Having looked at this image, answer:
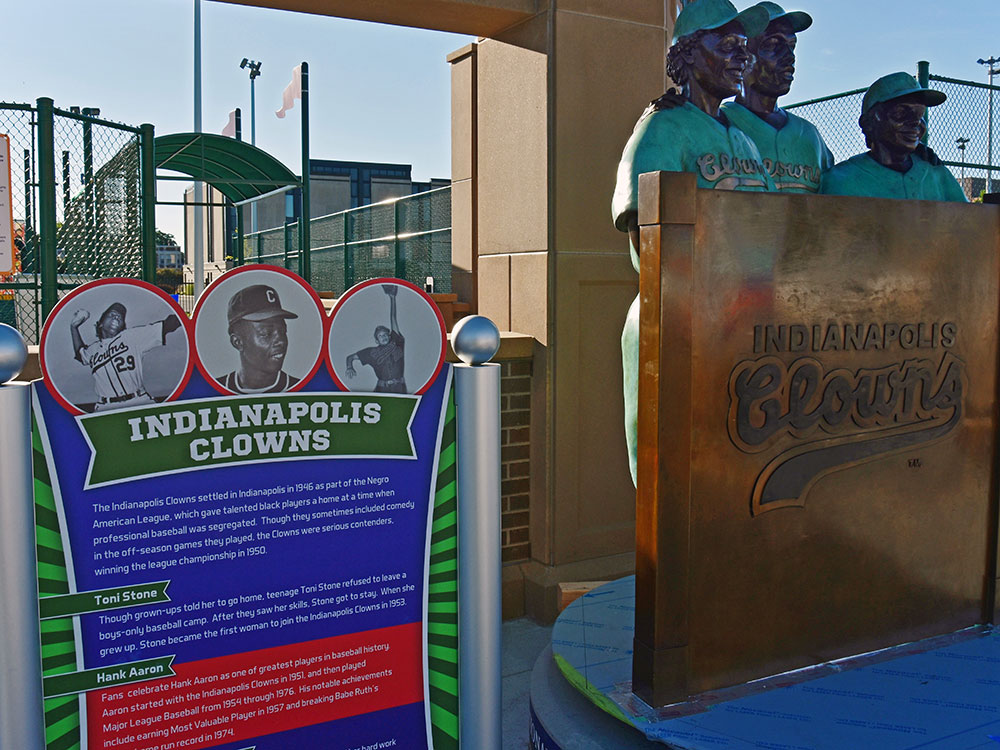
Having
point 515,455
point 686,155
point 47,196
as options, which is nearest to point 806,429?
point 686,155

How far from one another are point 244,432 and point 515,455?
323 centimetres

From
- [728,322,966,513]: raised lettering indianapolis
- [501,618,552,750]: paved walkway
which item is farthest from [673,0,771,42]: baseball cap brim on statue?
[501,618,552,750]: paved walkway

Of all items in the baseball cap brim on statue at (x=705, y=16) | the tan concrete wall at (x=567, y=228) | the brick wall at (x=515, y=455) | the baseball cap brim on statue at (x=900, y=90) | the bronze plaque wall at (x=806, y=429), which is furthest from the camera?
the brick wall at (x=515, y=455)

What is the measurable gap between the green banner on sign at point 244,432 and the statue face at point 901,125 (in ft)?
8.29

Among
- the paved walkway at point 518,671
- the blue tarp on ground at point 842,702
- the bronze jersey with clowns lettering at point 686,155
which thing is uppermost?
the bronze jersey with clowns lettering at point 686,155

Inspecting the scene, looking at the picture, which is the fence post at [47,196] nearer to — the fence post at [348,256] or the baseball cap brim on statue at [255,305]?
the baseball cap brim on statue at [255,305]

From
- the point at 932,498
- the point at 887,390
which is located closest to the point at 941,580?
the point at 932,498

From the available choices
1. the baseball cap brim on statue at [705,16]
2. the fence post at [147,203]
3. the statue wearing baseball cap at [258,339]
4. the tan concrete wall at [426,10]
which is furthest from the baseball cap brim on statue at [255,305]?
the fence post at [147,203]

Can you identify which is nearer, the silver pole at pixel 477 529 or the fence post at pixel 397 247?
the silver pole at pixel 477 529

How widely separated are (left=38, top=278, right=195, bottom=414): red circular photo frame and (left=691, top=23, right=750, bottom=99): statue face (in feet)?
6.88

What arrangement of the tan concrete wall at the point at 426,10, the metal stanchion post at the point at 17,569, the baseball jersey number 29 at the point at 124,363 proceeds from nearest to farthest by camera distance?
the metal stanchion post at the point at 17,569, the baseball jersey number 29 at the point at 124,363, the tan concrete wall at the point at 426,10

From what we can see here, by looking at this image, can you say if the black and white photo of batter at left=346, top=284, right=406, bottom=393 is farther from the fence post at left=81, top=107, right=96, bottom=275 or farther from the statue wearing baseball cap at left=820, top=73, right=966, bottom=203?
Result: the fence post at left=81, top=107, right=96, bottom=275

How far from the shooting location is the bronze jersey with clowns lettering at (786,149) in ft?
11.8

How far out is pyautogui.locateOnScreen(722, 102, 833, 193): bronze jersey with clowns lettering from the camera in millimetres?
3602
